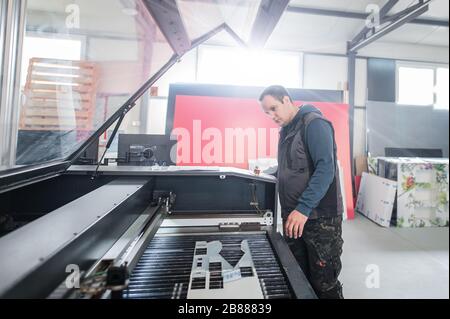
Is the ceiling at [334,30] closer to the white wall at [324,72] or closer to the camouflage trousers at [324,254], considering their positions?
the white wall at [324,72]

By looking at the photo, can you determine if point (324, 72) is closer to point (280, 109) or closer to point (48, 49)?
point (280, 109)

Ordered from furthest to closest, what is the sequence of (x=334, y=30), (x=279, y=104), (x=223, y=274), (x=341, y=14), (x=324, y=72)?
(x=324, y=72), (x=334, y=30), (x=341, y=14), (x=279, y=104), (x=223, y=274)

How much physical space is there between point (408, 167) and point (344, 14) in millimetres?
2188

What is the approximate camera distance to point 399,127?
12.2ft

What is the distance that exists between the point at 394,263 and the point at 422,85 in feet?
11.0

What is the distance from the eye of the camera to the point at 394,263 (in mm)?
2061

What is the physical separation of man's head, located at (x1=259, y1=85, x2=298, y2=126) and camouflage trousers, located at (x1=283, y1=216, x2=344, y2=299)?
545 millimetres

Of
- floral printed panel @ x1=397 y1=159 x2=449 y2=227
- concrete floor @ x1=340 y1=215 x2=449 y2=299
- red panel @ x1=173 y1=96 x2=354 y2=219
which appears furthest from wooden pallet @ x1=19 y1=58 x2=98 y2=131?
floral printed panel @ x1=397 y1=159 x2=449 y2=227

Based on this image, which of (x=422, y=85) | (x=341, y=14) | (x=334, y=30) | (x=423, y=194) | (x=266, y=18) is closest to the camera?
(x=266, y=18)

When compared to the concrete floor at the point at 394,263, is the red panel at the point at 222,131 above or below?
above

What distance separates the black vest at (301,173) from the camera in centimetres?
115

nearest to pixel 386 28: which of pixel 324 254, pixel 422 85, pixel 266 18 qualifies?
pixel 422 85

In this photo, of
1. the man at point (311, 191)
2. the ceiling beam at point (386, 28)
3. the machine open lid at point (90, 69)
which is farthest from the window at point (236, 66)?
the man at point (311, 191)

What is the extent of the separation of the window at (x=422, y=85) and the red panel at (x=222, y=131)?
249 centimetres
